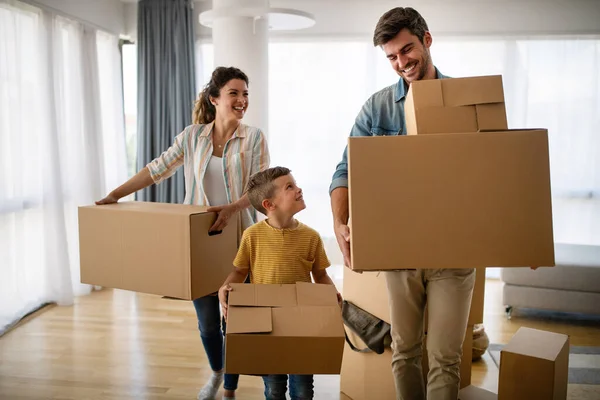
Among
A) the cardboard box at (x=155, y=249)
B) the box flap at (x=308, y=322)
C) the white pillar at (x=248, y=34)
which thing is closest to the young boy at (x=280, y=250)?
the cardboard box at (x=155, y=249)

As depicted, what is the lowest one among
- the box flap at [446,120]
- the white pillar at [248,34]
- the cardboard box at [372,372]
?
the cardboard box at [372,372]

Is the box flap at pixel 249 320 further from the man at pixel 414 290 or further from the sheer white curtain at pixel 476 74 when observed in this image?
the sheer white curtain at pixel 476 74

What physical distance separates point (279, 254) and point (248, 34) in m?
2.06

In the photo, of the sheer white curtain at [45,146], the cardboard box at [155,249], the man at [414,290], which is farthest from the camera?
the sheer white curtain at [45,146]

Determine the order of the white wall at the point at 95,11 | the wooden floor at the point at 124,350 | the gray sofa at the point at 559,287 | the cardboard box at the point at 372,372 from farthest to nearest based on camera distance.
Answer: the white wall at the point at 95,11
the gray sofa at the point at 559,287
the wooden floor at the point at 124,350
the cardboard box at the point at 372,372

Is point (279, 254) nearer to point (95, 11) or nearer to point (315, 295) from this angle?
point (315, 295)

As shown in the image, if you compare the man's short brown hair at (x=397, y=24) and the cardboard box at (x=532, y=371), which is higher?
the man's short brown hair at (x=397, y=24)

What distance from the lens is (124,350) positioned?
2.93 meters

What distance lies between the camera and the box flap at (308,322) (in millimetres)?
1298

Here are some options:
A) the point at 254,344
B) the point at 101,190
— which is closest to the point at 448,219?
the point at 254,344

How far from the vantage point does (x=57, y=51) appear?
12.2ft

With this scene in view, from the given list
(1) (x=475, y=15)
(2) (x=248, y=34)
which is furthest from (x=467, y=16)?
(2) (x=248, y=34)

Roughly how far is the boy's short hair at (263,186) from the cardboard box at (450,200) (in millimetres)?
532

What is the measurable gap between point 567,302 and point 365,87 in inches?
90.2
